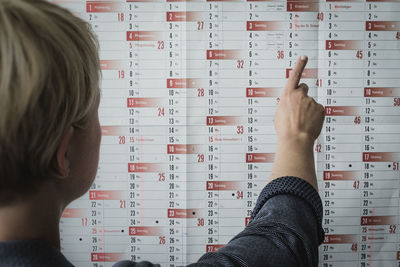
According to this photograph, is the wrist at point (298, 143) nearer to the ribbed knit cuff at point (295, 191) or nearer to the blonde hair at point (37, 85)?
the ribbed knit cuff at point (295, 191)

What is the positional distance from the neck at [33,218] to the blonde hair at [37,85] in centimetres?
1

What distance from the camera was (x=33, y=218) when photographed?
1.49ft

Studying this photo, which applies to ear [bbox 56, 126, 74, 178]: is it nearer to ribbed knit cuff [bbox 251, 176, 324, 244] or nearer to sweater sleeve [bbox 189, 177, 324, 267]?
sweater sleeve [bbox 189, 177, 324, 267]

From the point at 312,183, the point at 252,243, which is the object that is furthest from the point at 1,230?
the point at 312,183

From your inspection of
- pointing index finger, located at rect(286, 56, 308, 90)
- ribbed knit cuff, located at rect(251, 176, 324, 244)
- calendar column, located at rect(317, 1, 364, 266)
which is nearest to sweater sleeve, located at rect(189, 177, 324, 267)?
ribbed knit cuff, located at rect(251, 176, 324, 244)

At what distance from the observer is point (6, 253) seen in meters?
0.42

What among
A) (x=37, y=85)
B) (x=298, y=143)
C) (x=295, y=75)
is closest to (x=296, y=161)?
(x=298, y=143)

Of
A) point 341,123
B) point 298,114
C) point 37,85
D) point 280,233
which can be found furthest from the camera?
point 341,123

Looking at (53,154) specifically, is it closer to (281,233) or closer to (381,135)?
(281,233)

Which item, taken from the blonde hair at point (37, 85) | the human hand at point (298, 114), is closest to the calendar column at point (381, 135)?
the human hand at point (298, 114)

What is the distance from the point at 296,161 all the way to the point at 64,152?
0.35m

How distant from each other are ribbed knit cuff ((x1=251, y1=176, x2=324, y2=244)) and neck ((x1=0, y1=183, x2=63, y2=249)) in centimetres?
31

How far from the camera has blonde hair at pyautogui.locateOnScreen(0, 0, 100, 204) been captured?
0.38m

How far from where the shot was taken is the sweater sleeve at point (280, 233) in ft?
1.67
